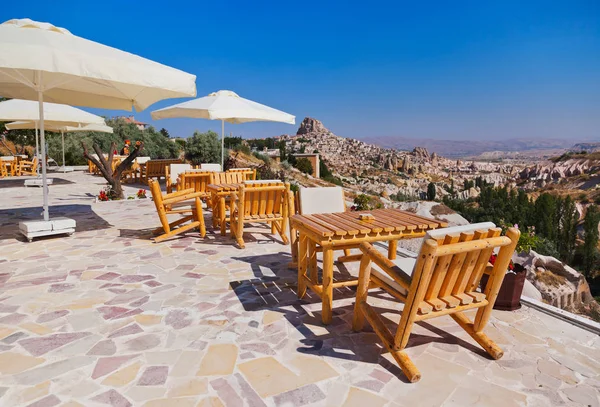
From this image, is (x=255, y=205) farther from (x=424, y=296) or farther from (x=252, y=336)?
(x=424, y=296)

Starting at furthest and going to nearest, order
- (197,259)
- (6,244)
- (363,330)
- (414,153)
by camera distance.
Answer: (414,153) → (6,244) → (197,259) → (363,330)

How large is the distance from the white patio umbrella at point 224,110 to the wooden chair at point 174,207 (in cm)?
181

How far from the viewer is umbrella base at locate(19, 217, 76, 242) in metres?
5.14

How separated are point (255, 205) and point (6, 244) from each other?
331cm

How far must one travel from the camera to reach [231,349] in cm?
253

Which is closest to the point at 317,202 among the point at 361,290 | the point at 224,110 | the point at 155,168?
the point at 361,290

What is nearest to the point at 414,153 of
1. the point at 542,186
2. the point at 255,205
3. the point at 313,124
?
the point at 313,124

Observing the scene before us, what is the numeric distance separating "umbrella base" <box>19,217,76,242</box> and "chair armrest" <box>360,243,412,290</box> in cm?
464

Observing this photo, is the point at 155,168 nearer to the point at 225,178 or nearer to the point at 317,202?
the point at 225,178

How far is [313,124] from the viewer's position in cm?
17475

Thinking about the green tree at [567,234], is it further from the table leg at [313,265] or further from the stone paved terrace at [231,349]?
the table leg at [313,265]

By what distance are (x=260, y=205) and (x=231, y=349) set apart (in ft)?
9.50

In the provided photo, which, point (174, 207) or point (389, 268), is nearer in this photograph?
point (389, 268)

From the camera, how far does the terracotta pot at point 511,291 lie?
3.12 m
